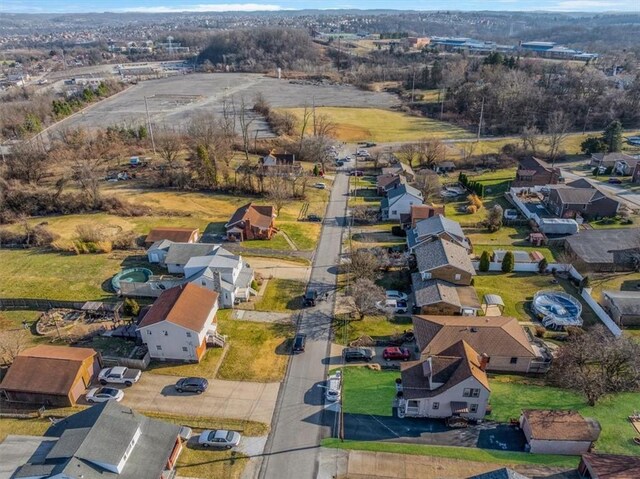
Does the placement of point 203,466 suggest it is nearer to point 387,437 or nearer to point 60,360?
point 387,437

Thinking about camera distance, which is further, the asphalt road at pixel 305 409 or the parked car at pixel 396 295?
the parked car at pixel 396 295

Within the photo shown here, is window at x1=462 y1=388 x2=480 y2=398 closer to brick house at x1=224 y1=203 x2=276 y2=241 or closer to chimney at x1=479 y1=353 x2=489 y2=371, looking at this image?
chimney at x1=479 y1=353 x2=489 y2=371

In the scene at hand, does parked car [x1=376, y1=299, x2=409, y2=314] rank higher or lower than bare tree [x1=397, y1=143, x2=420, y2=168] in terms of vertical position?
lower

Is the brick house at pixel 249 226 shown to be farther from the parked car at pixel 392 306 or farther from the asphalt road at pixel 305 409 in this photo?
the parked car at pixel 392 306

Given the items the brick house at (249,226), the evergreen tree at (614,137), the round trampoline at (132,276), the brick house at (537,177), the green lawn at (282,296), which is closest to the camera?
the green lawn at (282,296)

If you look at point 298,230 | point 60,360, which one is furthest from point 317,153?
point 60,360

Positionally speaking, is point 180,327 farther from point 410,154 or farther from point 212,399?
point 410,154

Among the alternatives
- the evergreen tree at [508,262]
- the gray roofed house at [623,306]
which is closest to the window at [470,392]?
the gray roofed house at [623,306]

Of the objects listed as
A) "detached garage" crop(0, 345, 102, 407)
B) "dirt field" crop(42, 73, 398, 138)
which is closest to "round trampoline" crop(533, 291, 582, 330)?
"detached garage" crop(0, 345, 102, 407)
